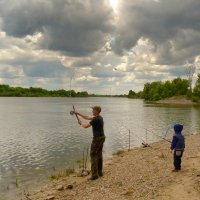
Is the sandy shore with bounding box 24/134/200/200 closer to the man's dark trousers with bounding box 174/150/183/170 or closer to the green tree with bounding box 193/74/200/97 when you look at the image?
the man's dark trousers with bounding box 174/150/183/170

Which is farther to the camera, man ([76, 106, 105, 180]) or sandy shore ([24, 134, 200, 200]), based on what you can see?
man ([76, 106, 105, 180])

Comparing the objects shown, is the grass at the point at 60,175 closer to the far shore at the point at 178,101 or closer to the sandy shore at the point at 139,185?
the sandy shore at the point at 139,185

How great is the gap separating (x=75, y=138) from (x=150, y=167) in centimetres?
2257

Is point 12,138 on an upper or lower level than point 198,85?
lower

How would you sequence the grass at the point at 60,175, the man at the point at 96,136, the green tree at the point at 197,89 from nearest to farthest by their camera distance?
the man at the point at 96,136 → the grass at the point at 60,175 → the green tree at the point at 197,89

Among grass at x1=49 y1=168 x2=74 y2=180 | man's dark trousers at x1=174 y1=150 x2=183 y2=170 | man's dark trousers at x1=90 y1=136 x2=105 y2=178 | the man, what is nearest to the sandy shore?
man's dark trousers at x1=174 y1=150 x2=183 y2=170

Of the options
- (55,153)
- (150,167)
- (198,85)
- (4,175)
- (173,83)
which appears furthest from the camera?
(173,83)

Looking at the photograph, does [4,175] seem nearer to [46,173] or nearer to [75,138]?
[46,173]

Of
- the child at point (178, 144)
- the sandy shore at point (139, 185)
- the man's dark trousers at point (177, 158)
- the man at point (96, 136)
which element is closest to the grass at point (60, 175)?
the sandy shore at point (139, 185)

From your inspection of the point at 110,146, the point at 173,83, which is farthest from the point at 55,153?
the point at 173,83

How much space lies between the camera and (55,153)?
30.2 m

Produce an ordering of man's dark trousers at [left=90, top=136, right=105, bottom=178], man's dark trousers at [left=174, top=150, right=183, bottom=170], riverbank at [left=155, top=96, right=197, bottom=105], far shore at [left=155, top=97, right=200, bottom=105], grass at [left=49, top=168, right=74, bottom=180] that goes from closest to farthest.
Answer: man's dark trousers at [left=90, top=136, right=105, bottom=178], man's dark trousers at [left=174, top=150, right=183, bottom=170], grass at [left=49, top=168, right=74, bottom=180], far shore at [left=155, top=97, right=200, bottom=105], riverbank at [left=155, top=96, right=197, bottom=105]

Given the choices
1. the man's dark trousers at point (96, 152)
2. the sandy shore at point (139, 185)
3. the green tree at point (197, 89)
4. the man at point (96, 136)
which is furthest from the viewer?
the green tree at point (197, 89)

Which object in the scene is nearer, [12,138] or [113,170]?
[113,170]
